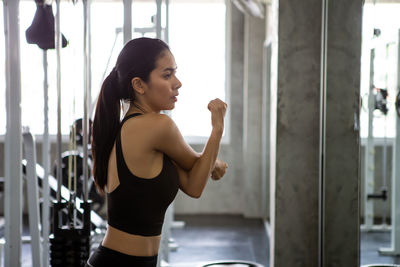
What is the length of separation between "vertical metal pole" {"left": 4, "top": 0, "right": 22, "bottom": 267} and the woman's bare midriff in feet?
3.57

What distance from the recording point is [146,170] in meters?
1.20

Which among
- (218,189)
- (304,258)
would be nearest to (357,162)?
(304,258)

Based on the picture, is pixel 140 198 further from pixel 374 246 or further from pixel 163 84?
pixel 374 246

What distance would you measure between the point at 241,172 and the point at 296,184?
353cm

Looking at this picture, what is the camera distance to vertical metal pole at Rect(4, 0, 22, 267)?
2084mm

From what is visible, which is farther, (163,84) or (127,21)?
(127,21)

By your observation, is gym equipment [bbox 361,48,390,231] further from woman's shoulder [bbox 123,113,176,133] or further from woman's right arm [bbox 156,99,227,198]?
woman's shoulder [bbox 123,113,176,133]

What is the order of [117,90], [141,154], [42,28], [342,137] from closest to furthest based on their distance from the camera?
1. [141,154]
2. [117,90]
3. [42,28]
4. [342,137]

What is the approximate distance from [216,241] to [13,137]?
8.99 ft

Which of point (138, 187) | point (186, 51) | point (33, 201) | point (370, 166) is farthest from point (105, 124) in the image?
point (186, 51)

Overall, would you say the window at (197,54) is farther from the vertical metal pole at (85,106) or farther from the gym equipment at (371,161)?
the gym equipment at (371,161)

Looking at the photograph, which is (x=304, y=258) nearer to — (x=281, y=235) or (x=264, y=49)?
(x=281, y=235)

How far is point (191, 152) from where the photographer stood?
4.15ft

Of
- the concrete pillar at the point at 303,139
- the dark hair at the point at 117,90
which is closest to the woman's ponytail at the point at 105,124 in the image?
the dark hair at the point at 117,90
